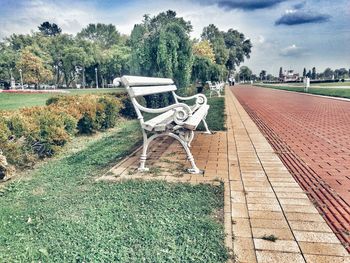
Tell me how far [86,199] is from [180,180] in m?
1.09

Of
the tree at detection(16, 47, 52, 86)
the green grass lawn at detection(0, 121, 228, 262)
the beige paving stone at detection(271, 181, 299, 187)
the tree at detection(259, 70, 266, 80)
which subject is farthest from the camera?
the tree at detection(259, 70, 266, 80)

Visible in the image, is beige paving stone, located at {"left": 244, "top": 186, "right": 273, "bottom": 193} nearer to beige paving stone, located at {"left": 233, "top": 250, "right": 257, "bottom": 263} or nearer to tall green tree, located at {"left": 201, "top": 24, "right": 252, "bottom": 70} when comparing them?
beige paving stone, located at {"left": 233, "top": 250, "right": 257, "bottom": 263}

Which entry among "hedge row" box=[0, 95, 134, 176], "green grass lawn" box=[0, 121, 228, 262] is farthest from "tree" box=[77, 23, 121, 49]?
"green grass lawn" box=[0, 121, 228, 262]

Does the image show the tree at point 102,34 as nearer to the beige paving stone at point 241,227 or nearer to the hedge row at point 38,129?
the hedge row at point 38,129

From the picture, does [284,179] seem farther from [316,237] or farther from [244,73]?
[244,73]

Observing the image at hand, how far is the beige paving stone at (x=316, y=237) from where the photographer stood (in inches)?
84.7

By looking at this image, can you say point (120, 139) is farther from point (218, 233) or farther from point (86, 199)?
point (218, 233)

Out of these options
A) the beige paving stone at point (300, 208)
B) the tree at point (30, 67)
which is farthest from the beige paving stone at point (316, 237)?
the tree at point (30, 67)

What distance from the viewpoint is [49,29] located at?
95375 mm

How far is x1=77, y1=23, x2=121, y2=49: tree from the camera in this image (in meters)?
84.8

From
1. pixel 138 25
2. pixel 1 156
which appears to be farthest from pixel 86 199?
pixel 138 25

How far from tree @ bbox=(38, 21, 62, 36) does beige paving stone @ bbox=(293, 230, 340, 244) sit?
107 meters

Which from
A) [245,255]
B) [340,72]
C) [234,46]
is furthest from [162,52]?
[340,72]

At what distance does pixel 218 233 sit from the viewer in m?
2.25
